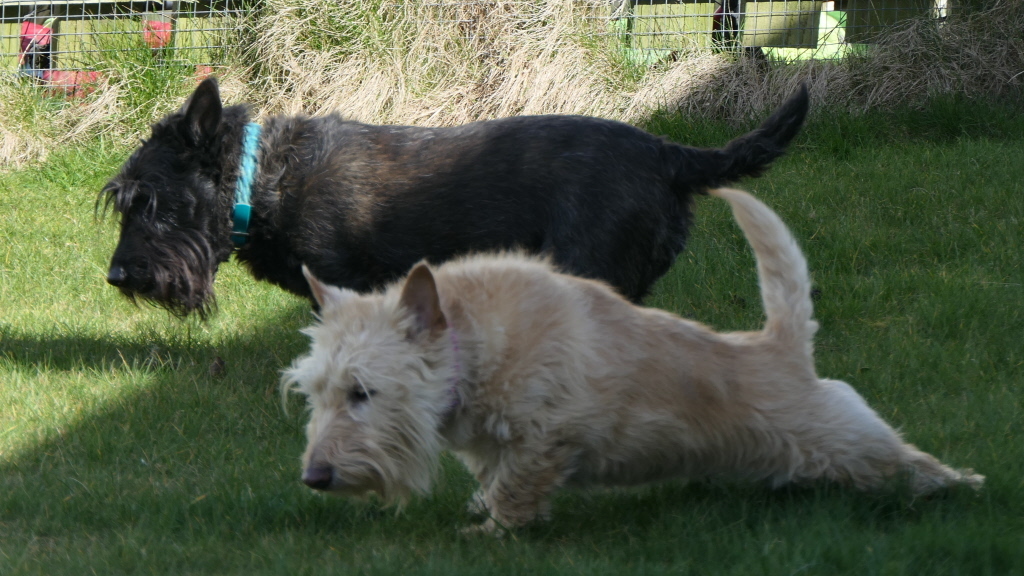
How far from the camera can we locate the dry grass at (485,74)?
9.16 metres

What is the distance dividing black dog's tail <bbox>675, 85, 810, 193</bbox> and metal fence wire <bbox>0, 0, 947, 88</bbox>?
541 cm

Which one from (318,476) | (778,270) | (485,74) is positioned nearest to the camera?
(318,476)

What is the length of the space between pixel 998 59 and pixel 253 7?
7.80 meters

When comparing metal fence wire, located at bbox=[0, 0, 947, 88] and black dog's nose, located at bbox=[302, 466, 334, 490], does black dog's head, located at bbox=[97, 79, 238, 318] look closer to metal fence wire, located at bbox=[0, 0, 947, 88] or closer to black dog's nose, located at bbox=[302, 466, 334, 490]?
black dog's nose, located at bbox=[302, 466, 334, 490]

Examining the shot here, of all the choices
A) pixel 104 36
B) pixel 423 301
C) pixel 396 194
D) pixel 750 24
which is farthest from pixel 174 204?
pixel 750 24

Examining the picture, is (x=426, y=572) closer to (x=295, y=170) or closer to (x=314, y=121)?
(x=295, y=170)

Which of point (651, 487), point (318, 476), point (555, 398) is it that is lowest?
point (651, 487)

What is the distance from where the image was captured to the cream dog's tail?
3432 millimetres

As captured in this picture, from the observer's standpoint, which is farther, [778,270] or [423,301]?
[778,270]

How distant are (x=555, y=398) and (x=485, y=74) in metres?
7.51

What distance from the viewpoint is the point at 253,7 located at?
11.2 m

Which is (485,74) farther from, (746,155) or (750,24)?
(746,155)

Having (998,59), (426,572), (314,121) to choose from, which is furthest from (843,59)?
(426,572)

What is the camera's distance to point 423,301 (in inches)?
123
